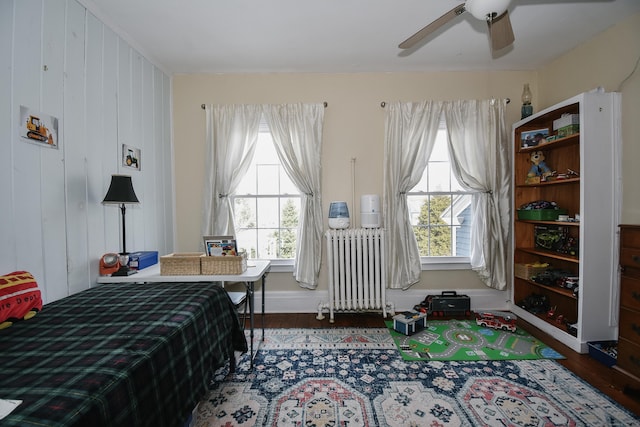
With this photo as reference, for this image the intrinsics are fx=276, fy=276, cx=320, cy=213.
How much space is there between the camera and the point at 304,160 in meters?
3.11

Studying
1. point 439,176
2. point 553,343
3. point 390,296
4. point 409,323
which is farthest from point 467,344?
point 439,176

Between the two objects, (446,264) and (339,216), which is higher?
(339,216)

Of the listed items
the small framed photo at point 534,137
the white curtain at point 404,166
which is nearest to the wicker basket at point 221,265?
the white curtain at point 404,166

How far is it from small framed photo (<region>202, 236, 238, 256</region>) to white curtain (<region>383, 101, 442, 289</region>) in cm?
175

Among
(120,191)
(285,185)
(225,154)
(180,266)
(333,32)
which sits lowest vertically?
(180,266)

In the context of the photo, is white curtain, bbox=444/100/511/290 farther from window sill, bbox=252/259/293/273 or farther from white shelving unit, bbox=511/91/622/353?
window sill, bbox=252/259/293/273

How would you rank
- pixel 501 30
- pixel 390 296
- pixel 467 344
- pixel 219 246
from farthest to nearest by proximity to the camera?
pixel 390 296
pixel 467 344
pixel 219 246
pixel 501 30

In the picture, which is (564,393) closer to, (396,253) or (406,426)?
(406,426)

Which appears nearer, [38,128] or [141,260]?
[38,128]

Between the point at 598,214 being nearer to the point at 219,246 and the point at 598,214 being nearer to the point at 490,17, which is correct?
the point at 490,17

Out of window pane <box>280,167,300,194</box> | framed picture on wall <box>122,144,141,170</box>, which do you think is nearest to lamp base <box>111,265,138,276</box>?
framed picture on wall <box>122,144,141,170</box>

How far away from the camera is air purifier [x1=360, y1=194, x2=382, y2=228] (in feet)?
9.86

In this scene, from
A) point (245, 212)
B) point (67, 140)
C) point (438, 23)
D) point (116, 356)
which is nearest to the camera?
point (116, 356)

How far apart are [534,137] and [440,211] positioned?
46.4 inches
